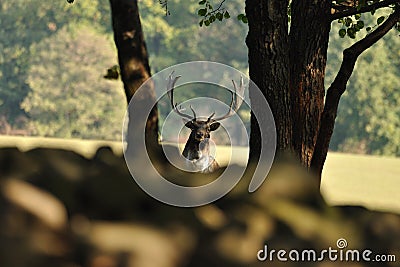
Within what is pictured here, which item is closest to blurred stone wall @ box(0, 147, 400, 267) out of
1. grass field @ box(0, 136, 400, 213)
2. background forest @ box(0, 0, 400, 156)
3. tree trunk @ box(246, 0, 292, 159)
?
tree trunk @ box(246, 0, 292, 159)

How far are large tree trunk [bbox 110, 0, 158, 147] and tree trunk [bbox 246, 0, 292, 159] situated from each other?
2.50 m

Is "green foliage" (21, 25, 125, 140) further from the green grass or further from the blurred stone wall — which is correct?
the blurred stone wall

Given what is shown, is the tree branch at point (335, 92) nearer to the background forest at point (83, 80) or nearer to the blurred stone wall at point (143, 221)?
the blurred stone wall at point (143, 221)

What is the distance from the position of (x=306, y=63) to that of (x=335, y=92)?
46cm

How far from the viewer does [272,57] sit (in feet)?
24.5

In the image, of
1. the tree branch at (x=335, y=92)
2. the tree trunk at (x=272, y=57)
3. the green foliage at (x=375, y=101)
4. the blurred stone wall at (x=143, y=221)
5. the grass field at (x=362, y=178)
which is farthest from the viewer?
the green foliage at (x=375, y=101)

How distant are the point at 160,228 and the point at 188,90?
3378 inches

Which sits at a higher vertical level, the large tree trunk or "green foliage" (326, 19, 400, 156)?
the large tree trunk

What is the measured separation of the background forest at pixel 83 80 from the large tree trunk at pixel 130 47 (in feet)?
248

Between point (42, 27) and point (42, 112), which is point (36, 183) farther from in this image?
point (42, 27)

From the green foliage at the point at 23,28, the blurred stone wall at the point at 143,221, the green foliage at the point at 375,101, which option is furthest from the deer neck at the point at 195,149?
the green foliage at the point at 375,101

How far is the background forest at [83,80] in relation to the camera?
268 ft

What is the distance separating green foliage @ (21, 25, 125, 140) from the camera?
81.2m

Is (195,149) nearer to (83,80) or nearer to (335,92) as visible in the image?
(335,92)
